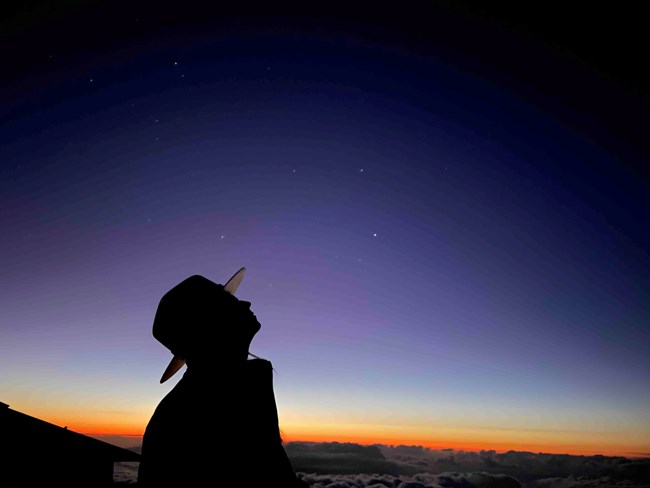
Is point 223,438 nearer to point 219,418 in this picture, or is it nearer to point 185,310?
point 219,418

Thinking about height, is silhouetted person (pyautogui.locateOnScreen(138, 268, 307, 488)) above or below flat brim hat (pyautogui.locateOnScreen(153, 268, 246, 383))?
below

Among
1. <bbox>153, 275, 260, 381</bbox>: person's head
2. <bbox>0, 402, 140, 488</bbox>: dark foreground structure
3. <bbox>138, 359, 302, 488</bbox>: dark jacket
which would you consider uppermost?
<bbox>153, 275, 260, 381</bbox>: person's head

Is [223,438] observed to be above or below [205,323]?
below

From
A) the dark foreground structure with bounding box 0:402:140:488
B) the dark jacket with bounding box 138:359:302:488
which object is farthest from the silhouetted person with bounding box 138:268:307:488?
the dark foreground structure with bounding box 0:402:140:488

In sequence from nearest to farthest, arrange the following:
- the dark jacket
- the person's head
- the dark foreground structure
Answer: the dark jacket < the person's head < the dark foreground structure

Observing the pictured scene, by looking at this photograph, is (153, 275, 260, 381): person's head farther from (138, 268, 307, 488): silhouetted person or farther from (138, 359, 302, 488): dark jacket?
(138, 359, 302, 488): dark jacket

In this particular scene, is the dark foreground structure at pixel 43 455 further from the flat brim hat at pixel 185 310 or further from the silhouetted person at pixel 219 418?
the silhouetted person at pixel 219 418

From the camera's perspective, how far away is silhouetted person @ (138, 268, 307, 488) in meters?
1.56

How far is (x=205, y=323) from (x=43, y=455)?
36.3 ft

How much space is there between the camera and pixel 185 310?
6.45 feet

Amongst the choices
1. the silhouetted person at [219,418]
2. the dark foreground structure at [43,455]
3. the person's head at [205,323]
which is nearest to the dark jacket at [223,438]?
the silhouetted person at [219,418]

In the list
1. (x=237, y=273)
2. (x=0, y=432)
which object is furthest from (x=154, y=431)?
(x=0, y=432)


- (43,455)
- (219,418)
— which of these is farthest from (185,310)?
(43,455)

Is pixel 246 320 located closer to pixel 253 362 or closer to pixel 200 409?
pixel 253 362
